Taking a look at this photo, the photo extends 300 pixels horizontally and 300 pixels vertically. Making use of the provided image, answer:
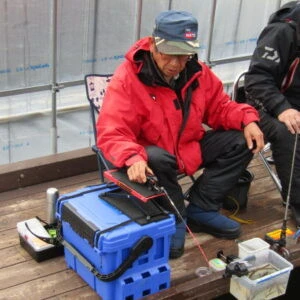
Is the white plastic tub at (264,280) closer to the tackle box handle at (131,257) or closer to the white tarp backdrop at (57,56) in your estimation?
the tackle box handle at (131,257)

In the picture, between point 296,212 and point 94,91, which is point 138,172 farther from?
point 296,212

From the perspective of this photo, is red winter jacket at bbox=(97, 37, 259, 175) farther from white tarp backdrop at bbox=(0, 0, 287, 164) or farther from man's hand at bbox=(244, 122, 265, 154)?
white tarp backdrop at bbox=(0, 0, 287, 164)

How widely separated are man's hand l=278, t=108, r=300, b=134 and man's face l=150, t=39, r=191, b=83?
0.72 meters

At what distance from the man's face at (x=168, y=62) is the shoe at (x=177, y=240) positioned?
2.81 feet

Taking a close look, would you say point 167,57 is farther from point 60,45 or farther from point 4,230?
point 60,45

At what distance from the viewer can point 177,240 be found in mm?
3178

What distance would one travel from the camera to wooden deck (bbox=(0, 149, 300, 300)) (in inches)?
111

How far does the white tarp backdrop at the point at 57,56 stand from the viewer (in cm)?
471

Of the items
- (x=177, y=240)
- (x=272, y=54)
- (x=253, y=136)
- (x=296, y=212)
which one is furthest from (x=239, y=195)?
(x=272, y=54)

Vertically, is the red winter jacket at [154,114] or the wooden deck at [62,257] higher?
the red winter jacket at [154,114]

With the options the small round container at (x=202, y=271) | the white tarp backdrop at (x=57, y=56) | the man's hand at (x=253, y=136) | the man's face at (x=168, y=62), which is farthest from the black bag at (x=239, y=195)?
the white tarp backdrop at (x=57, y=56)

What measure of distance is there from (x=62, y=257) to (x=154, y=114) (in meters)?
0.96

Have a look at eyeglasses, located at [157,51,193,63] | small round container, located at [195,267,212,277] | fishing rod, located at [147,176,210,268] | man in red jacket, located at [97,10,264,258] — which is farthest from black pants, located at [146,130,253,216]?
eyeglasses, located at [157,51,193,63]

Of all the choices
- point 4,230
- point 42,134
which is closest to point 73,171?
point 4,230
